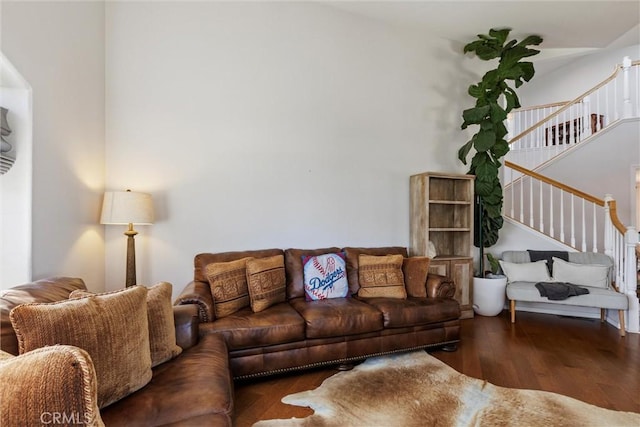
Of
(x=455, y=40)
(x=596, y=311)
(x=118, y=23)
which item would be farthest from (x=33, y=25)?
(x=596, y=311)

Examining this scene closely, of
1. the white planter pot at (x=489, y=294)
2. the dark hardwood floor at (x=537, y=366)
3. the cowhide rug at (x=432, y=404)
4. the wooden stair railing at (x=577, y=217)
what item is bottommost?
the dark hardwood floor at (x=537, y=366)

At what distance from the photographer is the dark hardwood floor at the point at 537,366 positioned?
1.97 m

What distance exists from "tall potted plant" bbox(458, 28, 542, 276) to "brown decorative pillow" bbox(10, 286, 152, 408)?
3622mm

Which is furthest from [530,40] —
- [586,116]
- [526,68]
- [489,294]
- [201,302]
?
[201,302]

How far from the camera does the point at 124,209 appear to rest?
2.38 metres

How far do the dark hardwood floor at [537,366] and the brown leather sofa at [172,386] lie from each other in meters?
0.50

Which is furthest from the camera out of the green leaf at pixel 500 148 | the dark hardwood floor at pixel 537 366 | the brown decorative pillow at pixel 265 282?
the green leaf at pixel 500 148

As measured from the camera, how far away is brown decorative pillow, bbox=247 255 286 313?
8.08 ft

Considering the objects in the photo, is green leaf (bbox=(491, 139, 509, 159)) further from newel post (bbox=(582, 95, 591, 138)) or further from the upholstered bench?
newel post (bbox=(582, 95, 591, 138))

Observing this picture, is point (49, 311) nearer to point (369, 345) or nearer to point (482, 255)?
point (369, 345)

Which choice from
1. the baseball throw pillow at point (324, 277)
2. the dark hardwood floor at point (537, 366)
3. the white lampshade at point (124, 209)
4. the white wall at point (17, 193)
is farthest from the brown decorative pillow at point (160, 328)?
the baseball throw pillow at point (324, 277)

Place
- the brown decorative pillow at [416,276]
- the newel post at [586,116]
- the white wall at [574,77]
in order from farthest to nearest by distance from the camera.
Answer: the white wall at [574,77], the newel post at [586,116], the brown decorative pillow at [416,276]

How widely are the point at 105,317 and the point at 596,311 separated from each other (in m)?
4.77

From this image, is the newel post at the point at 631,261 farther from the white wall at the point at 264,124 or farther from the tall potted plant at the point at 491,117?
the white wall at the point at 264,124
